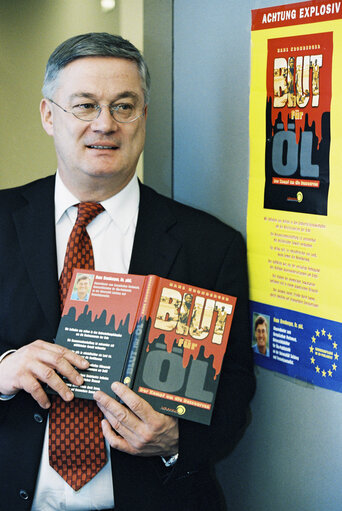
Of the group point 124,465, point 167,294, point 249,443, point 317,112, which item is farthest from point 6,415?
point 317,112

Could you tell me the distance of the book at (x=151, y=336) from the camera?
1.41m

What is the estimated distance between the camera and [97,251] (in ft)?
5.66

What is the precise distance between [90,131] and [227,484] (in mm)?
1202

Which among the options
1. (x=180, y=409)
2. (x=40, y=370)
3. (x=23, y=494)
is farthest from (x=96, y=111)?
(x=23, y=494)

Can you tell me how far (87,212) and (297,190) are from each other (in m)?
0.61

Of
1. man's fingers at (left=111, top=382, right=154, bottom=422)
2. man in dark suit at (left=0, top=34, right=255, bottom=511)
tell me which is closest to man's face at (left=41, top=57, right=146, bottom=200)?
man in dark suit at (left=0, top=34, right=255, bottom=511)

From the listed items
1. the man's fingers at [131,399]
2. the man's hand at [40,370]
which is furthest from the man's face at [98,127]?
the man's fingers at [131,399]

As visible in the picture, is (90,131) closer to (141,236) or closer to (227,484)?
(141,236)

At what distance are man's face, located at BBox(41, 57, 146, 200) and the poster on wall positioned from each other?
1.17 feet

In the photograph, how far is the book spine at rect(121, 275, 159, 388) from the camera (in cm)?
140

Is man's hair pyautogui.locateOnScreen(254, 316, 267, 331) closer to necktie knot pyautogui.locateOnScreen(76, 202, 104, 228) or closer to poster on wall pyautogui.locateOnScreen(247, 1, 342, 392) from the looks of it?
poster on wall pyautogui.locateOnScreen(247, 1, 342, 392)

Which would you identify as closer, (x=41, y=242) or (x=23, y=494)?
(x=23, y=494)

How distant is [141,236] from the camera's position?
68.4 inches

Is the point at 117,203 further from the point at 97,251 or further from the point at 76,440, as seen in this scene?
the point at 76,440
